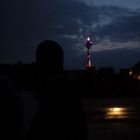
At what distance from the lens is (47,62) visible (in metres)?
2.93

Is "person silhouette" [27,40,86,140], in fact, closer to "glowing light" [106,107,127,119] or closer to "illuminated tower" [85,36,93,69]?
"glowing light" [106,107,127,119]

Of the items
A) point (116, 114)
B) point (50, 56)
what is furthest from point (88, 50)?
point (50, 56)

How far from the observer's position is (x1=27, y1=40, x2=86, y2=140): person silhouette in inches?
112

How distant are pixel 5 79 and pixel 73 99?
702 millimetres

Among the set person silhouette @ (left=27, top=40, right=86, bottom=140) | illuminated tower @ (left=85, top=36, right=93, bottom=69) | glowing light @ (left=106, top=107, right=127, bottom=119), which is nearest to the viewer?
person silhouette @ (left=27, top=40, right=86, bottom=140)

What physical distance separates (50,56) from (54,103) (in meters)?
0.29

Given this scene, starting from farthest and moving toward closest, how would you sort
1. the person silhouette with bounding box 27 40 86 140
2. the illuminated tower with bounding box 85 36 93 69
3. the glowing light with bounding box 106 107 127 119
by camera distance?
the illuminated tower with bounding box 85 36 93 69, the glowing light with bounding box 106 107 127 119, the person silhouette with bounding box 27 40 86 140

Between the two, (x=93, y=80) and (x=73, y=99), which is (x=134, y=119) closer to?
(x=73, y=99)

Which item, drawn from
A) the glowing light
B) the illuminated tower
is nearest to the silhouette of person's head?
the glowing light

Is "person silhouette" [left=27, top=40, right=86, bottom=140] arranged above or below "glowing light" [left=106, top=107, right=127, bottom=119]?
above

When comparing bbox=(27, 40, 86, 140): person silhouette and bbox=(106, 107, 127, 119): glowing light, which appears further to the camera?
bbox=(106, 107, 127, 119): glowing light

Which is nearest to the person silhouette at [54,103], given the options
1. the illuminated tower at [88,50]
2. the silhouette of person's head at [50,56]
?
the silhouette of person's head at [50,56]

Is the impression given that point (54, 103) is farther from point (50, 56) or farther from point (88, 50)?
point (88, 50)

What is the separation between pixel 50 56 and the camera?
295 centimetres
